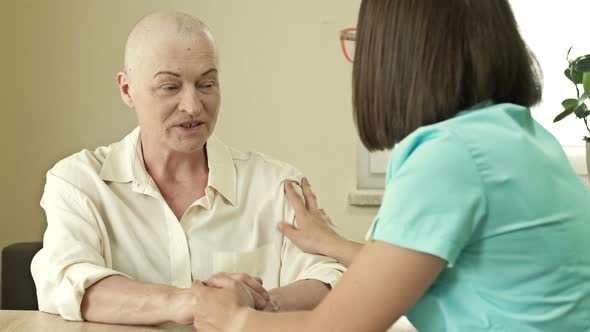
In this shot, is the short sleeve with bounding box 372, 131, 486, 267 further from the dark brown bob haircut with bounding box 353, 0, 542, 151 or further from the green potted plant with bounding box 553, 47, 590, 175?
the green potted plant with bounding box 553, 47, 590, 175

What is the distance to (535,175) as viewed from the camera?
1006 millimetres

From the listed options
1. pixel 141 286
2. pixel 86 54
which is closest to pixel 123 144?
pixel 141 286

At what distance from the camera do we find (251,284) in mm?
1479

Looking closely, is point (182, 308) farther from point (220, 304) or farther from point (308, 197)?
point (308, 197)

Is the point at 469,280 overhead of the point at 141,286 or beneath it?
overhead

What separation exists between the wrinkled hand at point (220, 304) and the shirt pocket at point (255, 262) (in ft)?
1.18

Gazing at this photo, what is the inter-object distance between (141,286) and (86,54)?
2.04 meters

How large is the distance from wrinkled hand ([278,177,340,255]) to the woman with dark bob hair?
1.88 ft

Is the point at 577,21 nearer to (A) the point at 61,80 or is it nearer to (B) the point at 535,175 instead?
(A) the point at 61,80

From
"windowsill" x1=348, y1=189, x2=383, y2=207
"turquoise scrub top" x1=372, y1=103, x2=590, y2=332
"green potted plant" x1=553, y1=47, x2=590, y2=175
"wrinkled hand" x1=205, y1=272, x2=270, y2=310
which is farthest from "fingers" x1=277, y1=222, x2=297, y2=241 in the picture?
"windowsill" x1=348, y1=189, x2=383, y2=207

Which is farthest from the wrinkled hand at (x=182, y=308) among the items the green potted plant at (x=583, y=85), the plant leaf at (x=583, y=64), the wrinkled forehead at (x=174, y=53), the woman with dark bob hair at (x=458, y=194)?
the plant leaf at (x=583, y=64)

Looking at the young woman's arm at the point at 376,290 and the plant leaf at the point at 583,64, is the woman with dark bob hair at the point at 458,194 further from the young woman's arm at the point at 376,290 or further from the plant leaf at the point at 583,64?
the plant leaf at the point at 583,64

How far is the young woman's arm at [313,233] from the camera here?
1668 millimetres

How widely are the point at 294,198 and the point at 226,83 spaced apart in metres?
1.63
